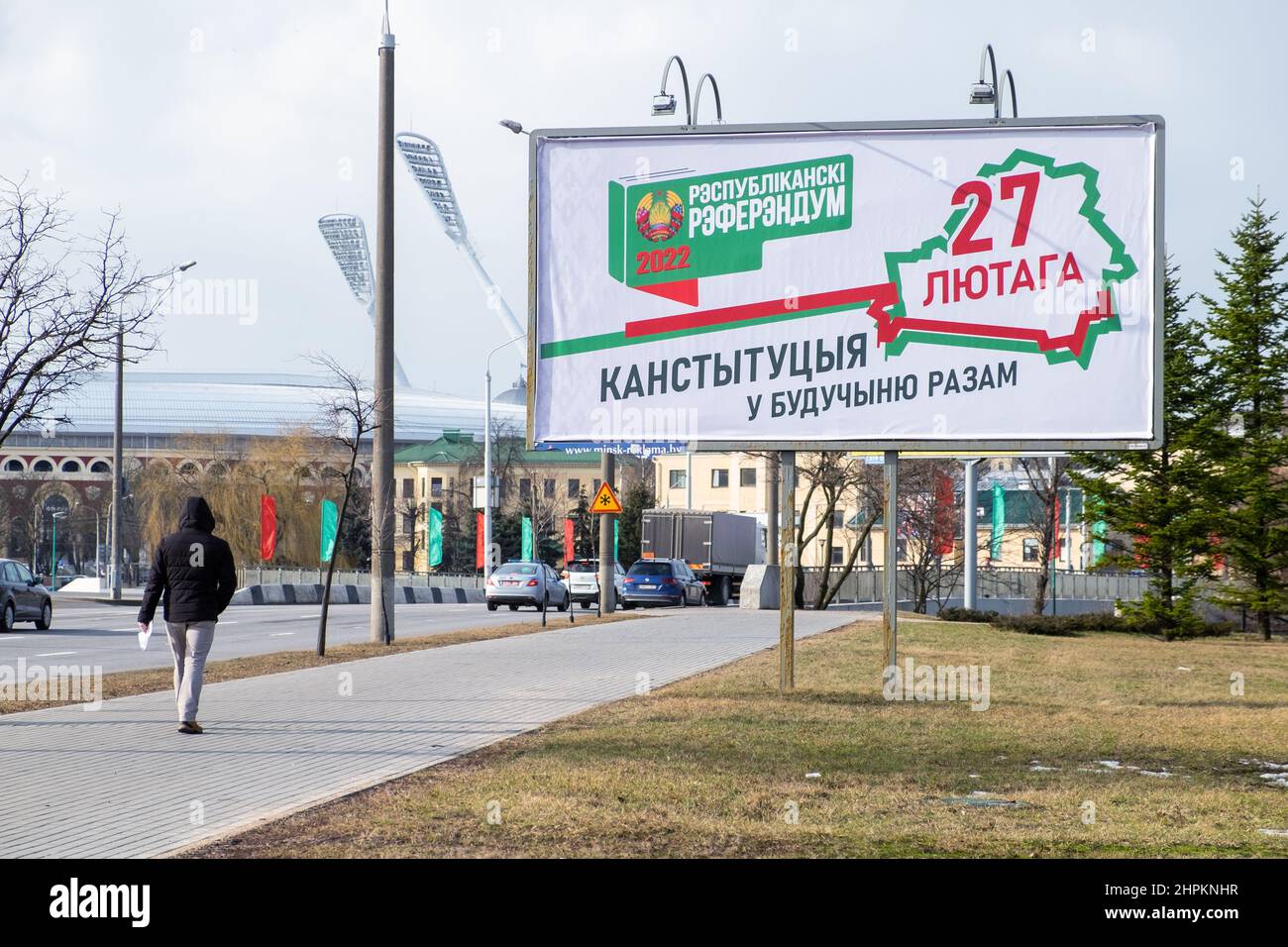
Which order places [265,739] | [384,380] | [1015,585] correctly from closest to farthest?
1. [265,739]
2. [384,380]
3. [1015,585]

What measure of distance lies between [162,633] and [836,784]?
21757 millimetres

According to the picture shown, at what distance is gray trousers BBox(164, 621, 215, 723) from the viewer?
11875 millimetres

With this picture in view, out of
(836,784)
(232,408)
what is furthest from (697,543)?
(232,408)

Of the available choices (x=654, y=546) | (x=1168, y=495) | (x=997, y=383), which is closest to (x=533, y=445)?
(x=997, y=383)

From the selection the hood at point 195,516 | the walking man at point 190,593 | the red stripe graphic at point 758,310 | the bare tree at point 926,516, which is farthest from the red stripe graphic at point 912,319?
the bare tree at point 926,516

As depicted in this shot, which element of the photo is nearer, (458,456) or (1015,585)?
(1015,585)

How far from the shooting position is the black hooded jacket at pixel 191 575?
12062 millimetres

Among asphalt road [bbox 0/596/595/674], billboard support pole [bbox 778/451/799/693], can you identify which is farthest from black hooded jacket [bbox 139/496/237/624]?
asphalt road [bbox 0/596/595/674]

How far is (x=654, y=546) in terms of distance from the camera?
2293 inches

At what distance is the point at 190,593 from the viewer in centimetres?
1207

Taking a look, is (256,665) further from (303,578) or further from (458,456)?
(458,456)

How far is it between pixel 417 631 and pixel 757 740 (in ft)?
58.4

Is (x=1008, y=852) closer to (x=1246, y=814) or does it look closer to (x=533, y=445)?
(x=1246, y=814)

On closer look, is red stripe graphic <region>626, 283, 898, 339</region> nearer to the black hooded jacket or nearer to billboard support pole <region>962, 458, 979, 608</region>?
the black hooded jacket
